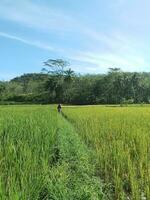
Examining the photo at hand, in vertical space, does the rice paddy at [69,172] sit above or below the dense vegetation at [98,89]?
below

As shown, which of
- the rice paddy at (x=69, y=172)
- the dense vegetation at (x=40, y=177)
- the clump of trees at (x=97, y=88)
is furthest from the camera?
the clump of trees at (x=97, y=88)

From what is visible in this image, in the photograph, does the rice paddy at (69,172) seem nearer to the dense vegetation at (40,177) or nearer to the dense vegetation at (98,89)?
the dense vegetation at (40,177)

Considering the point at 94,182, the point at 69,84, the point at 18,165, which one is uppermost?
the point at 69,84

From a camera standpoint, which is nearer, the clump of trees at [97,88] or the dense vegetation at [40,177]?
the dense vegetation at [40,177]

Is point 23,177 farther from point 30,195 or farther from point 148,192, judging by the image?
point 148,192

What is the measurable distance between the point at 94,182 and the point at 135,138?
2.77 m

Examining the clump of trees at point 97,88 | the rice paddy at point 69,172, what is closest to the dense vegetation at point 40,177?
the rice paddy at point 69,172

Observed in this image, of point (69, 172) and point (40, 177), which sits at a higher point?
point (40, 177)

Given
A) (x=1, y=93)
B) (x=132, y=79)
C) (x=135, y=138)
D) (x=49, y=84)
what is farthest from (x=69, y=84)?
(x=135, y=138)

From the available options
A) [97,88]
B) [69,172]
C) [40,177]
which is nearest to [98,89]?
[97,88]

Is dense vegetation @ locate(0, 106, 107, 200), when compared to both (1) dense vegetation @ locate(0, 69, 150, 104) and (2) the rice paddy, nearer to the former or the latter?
(2) the rice paddy

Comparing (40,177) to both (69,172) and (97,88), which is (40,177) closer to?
(69,172)

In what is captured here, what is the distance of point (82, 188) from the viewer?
13.8 feet

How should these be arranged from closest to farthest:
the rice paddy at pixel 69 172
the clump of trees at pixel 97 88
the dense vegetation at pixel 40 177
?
the dense vegetation at pixel 40 177, the rice paddy at pixel 69 172, the clump of trees at pixel 97 88
